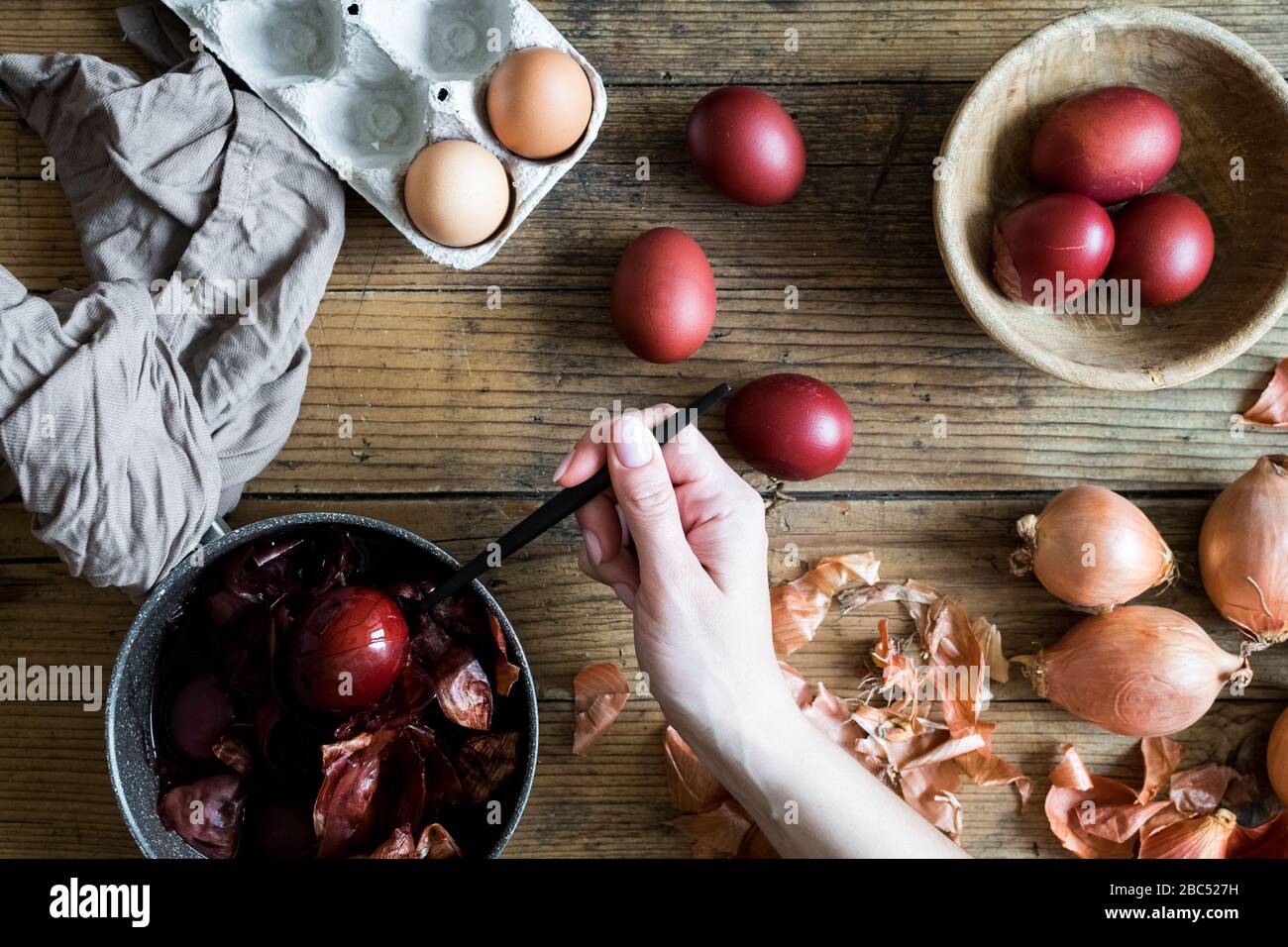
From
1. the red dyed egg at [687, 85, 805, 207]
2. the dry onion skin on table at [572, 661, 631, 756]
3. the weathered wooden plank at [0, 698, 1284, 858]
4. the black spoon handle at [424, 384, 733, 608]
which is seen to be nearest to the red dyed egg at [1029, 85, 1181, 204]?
the red dyed egg at [687, 85, 805, 207]

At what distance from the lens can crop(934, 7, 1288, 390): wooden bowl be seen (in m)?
0.86

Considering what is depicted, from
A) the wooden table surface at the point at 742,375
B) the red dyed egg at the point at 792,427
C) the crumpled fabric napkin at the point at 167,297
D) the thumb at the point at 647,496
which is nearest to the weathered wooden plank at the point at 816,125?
the wooden table surface at the point at 742,375

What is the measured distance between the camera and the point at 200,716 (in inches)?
32.2

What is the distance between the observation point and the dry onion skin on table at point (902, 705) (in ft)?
3.07

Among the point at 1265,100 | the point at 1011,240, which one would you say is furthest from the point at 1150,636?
the point at 1265,100

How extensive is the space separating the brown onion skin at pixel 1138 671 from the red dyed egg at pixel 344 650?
23.6 inches

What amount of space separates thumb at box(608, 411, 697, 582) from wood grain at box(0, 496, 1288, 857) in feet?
0.65

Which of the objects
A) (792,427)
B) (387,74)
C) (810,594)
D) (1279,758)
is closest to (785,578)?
(810,594)

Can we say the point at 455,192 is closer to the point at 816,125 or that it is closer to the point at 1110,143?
the point at 816,125

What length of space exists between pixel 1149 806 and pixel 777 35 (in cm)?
82

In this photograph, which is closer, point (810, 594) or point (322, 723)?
point (322, 723)

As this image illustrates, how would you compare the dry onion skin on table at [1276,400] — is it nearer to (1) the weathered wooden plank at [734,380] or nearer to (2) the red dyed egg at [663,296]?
(1) the weathered wooden plank at [734,380]
